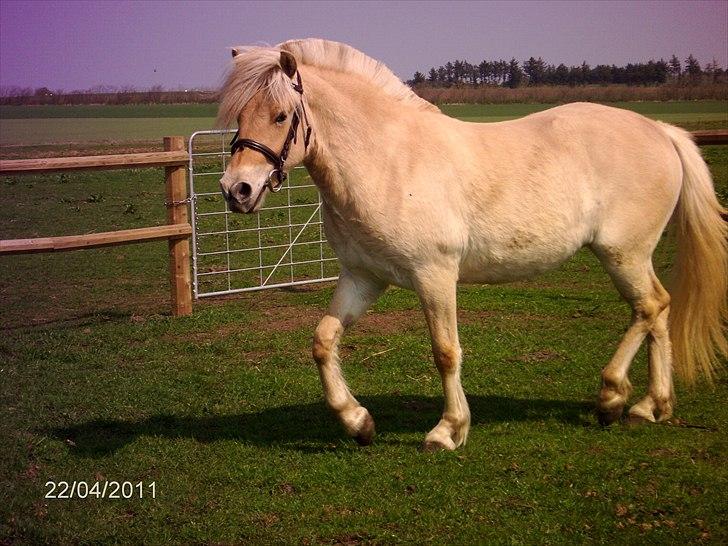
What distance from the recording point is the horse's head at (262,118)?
456 cm

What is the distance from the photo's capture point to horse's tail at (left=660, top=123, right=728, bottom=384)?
578 centimetres

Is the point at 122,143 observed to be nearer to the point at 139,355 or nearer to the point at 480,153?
the point at 139,355

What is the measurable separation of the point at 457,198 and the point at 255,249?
18.4 ft

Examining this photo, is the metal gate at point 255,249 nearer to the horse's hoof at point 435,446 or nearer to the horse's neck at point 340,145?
the horse's neck at point 340,145

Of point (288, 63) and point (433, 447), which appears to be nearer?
point (288, 63)

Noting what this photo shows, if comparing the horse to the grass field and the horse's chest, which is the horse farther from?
the grass field

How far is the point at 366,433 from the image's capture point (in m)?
5.13

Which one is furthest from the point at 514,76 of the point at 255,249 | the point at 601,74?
the point at 255,249

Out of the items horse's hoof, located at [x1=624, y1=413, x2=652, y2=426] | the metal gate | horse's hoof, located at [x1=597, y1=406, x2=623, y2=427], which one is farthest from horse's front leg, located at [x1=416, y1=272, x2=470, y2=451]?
the metal gate

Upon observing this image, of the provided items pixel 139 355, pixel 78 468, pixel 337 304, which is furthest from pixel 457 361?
pixel 139 355

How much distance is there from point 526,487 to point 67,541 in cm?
242

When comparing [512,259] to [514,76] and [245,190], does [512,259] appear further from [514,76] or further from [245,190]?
[514,76]

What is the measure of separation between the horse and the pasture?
43 centimetres

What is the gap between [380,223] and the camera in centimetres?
485
